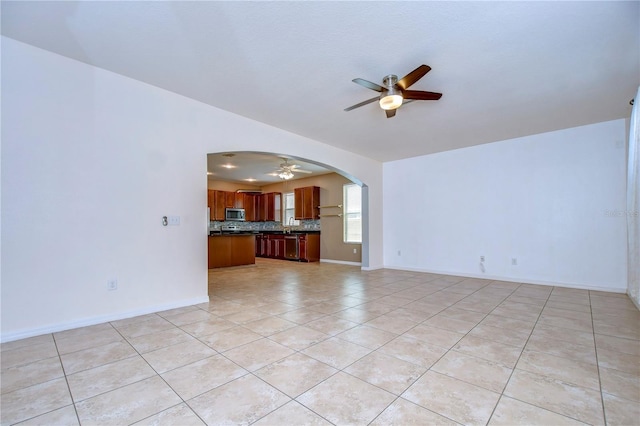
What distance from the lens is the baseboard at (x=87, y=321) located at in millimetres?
2451

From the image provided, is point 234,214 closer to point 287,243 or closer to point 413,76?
point 287,243

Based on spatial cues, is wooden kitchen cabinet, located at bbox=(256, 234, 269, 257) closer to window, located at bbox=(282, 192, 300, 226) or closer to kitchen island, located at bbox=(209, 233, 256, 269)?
window, located at bbox=(282, 192, 300, 226)

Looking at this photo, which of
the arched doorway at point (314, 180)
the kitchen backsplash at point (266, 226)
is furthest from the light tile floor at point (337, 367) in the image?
the kitchen backsplash at point (266, 226)

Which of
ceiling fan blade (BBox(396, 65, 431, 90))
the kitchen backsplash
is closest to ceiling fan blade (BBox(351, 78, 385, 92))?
ceiling fan blade (BBox(396, 65, 431, 90))

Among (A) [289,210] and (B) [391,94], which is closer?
(B) [391,94]

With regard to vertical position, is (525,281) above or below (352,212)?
below

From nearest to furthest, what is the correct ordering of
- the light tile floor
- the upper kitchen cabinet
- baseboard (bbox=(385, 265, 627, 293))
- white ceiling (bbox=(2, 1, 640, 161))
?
the light tile floor → white ceiling (bbox=(2, 1, 640, 161)) → baseboard (bbox=(385, 265, 627, 293)) → the upper kitchen cabinet

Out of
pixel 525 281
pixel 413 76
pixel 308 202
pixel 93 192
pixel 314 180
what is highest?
pixel 413 76

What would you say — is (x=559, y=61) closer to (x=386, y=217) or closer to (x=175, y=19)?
(x=175, y=19)

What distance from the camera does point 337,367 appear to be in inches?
78.2

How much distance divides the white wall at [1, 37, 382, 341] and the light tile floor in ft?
1.03

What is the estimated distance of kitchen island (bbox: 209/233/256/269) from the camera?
22.6ft

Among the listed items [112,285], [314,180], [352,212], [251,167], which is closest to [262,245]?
[314,180]

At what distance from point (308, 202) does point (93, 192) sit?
606 cm
